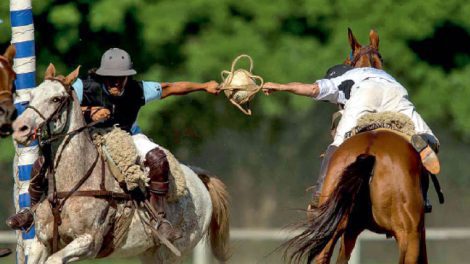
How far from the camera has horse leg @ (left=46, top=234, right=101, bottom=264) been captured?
9844mm

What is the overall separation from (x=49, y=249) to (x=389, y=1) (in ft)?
27.3

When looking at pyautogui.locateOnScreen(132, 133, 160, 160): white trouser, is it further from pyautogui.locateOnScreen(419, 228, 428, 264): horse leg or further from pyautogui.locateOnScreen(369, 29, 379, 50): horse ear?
pyautogui.locateOnScreen(419, 228, 428, 264): horse leg

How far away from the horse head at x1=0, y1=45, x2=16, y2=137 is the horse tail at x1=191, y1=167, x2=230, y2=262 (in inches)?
118

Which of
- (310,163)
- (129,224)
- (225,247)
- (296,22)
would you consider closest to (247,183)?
(310,163)

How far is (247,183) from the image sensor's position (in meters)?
20.9

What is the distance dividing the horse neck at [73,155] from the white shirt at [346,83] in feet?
6.47

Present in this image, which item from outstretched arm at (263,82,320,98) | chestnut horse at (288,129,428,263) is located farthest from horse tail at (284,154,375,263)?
outstretched arm at (263,82,320,98)

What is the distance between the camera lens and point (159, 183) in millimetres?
10672

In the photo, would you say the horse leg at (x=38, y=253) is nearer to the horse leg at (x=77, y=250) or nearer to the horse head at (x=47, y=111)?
the horse leg at (x=77, y=250)

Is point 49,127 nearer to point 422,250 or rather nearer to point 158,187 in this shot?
point 158,187

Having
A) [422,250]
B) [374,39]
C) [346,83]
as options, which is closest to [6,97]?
[346,83]

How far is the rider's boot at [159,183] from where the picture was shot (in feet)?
35.0

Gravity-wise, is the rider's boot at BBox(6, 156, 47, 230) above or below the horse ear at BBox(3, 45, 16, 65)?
below

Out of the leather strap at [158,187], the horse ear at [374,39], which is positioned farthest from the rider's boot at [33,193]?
the horse ear at [374,39]
